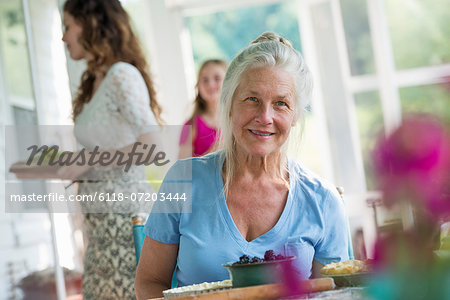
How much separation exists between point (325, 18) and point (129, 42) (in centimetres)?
318

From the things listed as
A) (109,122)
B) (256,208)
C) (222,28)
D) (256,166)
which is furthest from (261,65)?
(222,28)

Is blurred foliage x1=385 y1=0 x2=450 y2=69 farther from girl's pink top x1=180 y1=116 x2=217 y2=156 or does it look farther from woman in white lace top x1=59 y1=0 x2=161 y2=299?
woman in white lace top x1=59 y1=0 x2=161 y2=299

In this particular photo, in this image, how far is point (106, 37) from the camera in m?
2.41

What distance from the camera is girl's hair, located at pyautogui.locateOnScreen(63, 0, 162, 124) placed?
2398 millimetres

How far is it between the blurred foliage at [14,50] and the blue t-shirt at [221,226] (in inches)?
73.6

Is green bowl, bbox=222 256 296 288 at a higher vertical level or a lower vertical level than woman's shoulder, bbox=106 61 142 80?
lower

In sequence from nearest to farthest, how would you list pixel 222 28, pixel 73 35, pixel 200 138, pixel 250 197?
pixel 250 197, pixel 73 35, pixel 200 138, pixel 222 28

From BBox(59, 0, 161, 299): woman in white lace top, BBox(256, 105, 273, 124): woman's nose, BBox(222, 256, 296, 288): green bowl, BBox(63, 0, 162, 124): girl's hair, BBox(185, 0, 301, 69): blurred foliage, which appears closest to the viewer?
BBox(222, 256, 296, 288): green bowl

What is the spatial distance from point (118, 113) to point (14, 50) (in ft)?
4.03

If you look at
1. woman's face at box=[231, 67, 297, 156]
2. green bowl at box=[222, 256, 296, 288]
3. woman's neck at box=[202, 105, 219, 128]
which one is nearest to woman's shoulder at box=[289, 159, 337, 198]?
woman's face at box=[231, 67, 297, 156]

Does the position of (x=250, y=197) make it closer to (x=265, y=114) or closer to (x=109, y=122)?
(x=265, y=114)

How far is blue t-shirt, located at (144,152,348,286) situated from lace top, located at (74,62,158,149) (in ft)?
2.08

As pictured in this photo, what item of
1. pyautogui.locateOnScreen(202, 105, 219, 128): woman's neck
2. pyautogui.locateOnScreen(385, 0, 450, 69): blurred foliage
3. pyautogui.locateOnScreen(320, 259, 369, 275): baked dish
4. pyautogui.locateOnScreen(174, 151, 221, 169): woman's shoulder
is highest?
pyautogui.locateOnScreen(385, 0, 450, 69): blurred foliage

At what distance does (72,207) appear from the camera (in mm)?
3365
